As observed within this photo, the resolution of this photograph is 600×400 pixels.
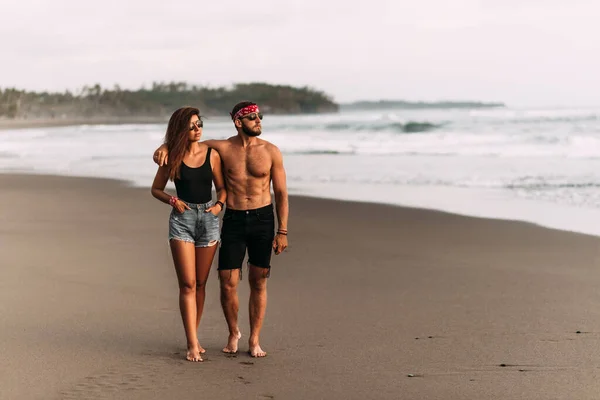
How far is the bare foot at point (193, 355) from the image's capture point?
529 centimetres

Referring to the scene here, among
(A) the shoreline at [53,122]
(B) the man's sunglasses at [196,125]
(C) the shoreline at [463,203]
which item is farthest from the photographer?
(A) the shoreline at [53,122]

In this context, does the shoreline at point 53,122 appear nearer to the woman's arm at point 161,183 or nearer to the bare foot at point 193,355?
the woman's arm at point 161,183

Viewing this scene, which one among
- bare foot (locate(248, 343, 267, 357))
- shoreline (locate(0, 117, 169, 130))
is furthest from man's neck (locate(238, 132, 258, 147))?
shoreline (locate(0, 117, 169, 130))

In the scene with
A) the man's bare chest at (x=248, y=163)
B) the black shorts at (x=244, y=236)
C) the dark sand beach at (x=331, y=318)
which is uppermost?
the man's bare chest at (x=248, y=163)

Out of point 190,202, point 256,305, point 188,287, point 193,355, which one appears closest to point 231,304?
point 256,305

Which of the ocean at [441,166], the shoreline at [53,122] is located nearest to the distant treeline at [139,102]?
the shoreline at [53,122]

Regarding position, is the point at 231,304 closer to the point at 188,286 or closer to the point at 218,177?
the point at 188,286

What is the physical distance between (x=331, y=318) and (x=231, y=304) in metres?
1.25

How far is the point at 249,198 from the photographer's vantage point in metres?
5.36

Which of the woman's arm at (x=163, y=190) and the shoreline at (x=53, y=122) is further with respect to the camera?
the shoreline at (x=53, y=122)

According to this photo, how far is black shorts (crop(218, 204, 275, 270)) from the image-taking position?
Result: 5363mm

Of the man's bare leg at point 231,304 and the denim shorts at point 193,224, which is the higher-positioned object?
the denim shorts at point 193,224

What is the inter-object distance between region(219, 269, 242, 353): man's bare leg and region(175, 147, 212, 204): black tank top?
0.50 metres

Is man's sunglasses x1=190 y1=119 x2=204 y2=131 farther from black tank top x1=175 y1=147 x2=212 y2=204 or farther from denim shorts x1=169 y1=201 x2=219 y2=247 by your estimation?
denim shorts x1=169 y1=201 x2=219 y2=247
